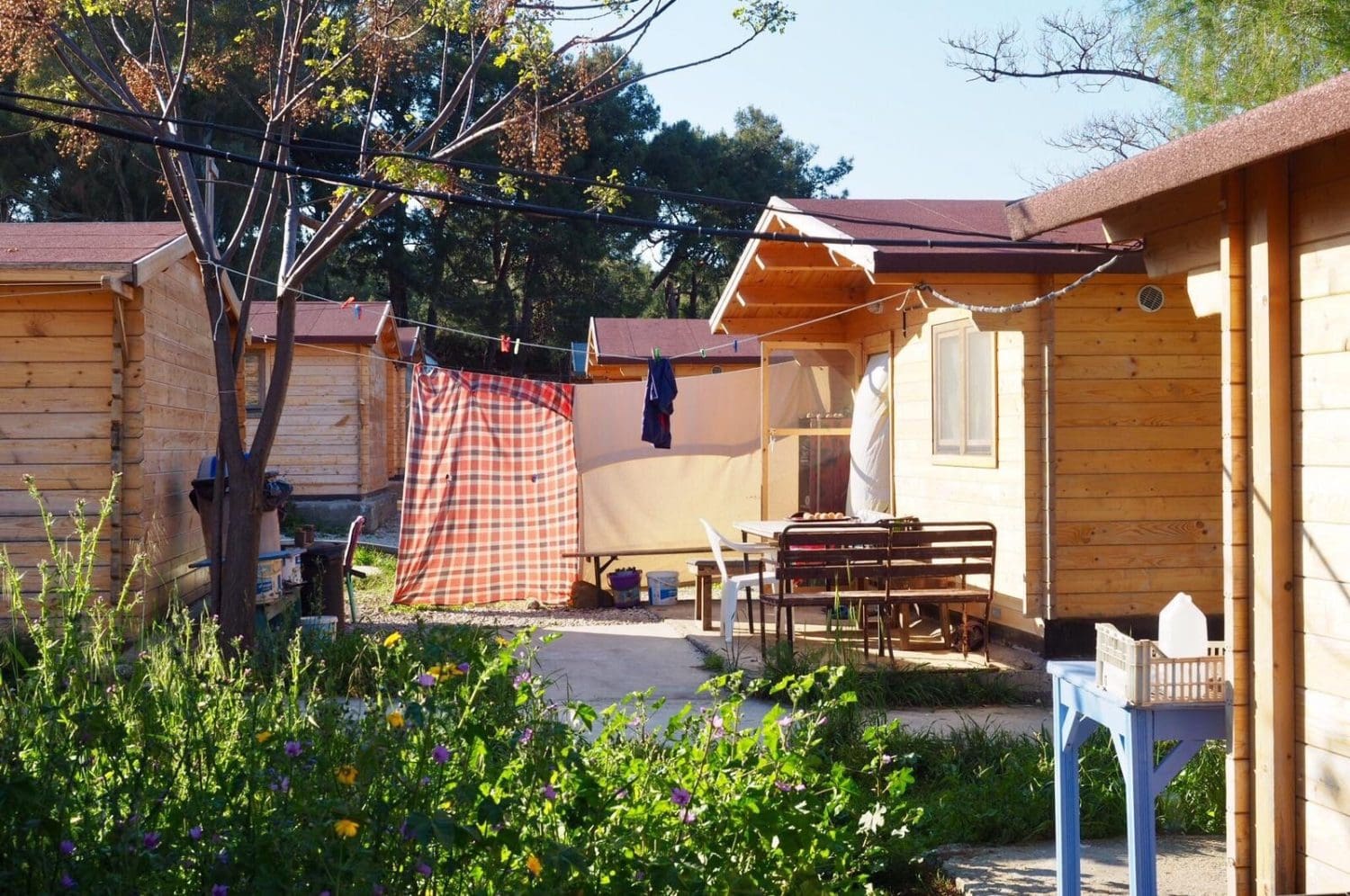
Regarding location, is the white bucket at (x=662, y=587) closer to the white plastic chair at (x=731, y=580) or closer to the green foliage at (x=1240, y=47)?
the white plastic chair at (x=731, y=580)

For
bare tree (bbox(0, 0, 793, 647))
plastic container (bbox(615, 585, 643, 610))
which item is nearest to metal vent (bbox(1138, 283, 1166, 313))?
bare tree (bbox(0, 0, 793, 647))

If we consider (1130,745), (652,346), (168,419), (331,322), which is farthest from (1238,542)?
(652,346)

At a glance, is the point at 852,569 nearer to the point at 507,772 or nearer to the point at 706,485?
the point at 706,485

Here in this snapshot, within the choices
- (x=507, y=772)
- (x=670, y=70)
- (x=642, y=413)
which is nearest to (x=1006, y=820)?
(x=507, y=772)

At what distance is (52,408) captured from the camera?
963 centimetres

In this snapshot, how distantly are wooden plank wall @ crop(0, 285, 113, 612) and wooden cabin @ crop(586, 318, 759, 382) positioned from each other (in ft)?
42.9

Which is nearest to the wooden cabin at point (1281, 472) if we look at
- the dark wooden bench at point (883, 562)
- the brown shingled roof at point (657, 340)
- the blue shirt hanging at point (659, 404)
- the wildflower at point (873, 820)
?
the wildflower at point (873, 820)

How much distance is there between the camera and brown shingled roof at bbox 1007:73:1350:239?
3266 millimetres

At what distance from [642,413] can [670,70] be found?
5.54 metres

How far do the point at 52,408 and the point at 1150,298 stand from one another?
7.63m

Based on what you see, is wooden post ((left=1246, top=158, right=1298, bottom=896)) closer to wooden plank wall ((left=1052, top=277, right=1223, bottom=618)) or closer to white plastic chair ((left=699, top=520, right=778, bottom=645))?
wooden plank wall ((left=1052, top=277, right=1223, bottom=618))

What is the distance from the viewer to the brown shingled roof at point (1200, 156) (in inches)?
129

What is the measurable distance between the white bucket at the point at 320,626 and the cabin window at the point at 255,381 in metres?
9.76

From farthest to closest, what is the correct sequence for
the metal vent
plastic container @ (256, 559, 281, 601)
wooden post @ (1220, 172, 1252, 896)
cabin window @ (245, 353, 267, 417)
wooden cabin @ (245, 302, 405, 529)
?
1. wooden cabin @ (245, 302, 405, 529)
2. cabin window @ (245, 353, 267, 417)
3. plastic container @ (256, 559, 281, 601)
4. the metal vent
5. wooden post @ (1220, 172, 1252, 896)
